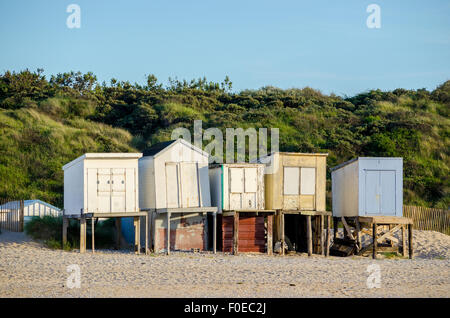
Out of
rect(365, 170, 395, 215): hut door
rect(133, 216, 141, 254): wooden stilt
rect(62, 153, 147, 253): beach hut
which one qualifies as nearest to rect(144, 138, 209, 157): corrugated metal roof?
rect(62, 153, 147, 253): beach hut

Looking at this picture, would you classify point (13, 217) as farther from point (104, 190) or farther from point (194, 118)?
point (194, 118)

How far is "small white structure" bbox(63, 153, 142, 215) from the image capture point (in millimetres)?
22297

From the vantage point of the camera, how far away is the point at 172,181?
78.1 ft

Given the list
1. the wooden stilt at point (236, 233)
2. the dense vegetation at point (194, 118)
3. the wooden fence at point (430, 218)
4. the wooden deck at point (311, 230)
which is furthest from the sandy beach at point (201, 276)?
the dense vegetation at point (194, 118)

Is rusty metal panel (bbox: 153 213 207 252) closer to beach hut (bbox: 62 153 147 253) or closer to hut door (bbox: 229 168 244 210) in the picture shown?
beach hut (bbox: 62 153 147 253)

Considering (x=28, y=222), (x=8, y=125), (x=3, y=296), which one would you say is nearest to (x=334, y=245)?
(x=28, y=222)

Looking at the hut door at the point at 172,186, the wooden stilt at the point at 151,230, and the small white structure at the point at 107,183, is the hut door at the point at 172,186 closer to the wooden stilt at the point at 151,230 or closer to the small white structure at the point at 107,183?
the wooden stilt at the point at 151,230

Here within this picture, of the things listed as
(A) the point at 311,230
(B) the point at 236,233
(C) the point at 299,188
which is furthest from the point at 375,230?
(B) the point at 236,233

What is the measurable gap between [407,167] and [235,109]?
60.3 ft

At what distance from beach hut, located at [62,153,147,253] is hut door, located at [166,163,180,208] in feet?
3.87

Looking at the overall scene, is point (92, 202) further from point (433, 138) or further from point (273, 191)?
point (433, 138)

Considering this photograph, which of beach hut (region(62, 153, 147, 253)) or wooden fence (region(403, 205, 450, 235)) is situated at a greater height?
beach hut (region(62, 153, 147, 253))

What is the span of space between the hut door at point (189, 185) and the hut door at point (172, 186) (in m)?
0.19
